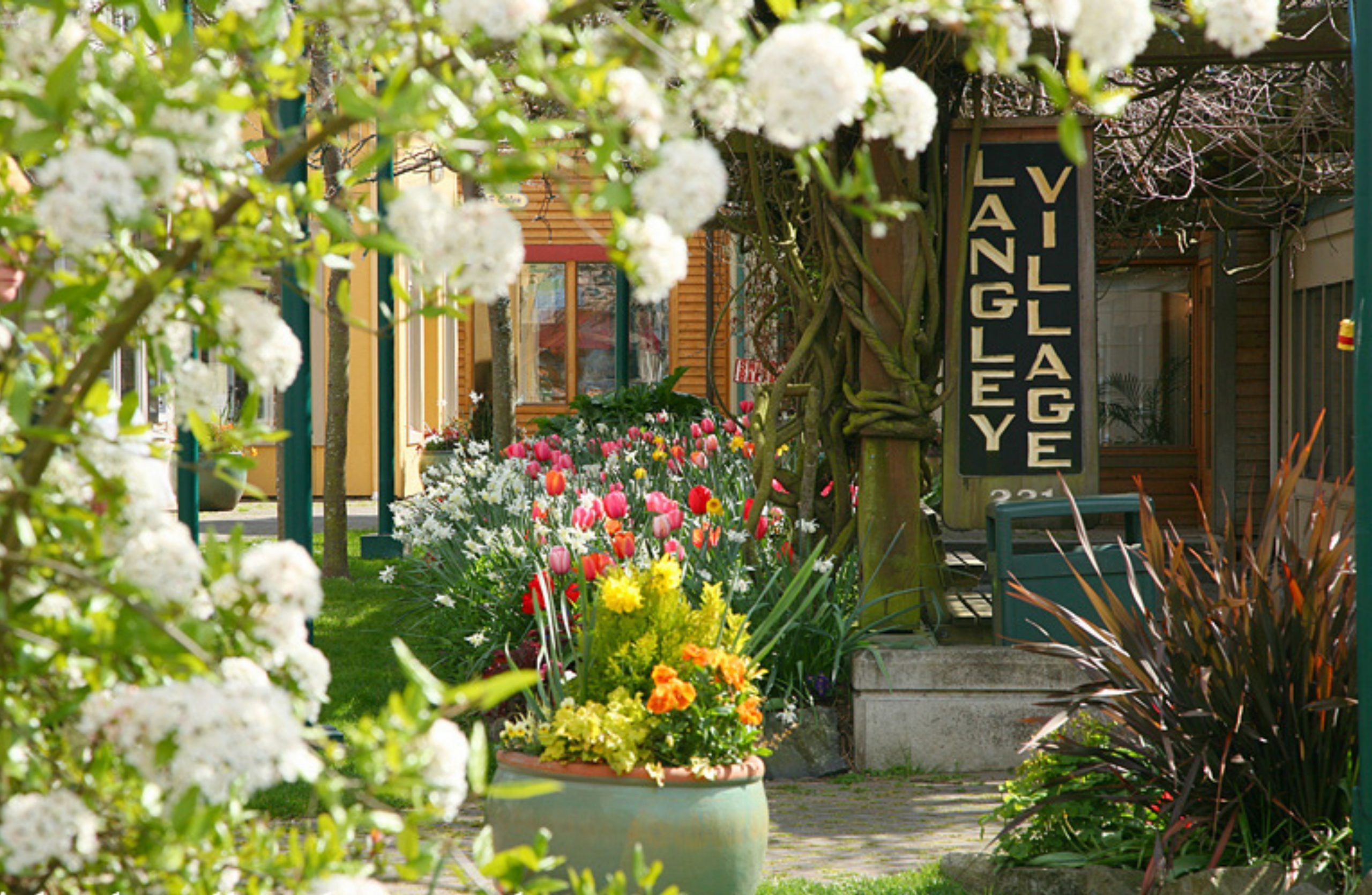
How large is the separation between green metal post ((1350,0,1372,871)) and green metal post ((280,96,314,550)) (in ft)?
11.0

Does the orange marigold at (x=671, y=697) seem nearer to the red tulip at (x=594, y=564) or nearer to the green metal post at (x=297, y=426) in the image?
the red tulip at (x=594, y=564)

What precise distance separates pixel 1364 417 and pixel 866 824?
7.41 feet

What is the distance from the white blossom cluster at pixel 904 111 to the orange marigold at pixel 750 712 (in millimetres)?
2361

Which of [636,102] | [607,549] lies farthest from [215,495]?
[636,102]

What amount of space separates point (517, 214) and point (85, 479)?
53.9ft

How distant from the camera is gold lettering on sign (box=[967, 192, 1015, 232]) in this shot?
552 cm

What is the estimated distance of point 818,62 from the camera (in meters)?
1.29

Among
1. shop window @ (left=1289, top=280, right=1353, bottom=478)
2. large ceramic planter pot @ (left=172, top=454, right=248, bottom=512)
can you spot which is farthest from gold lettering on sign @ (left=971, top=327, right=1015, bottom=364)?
large ceramic planter pot @ (left=172, top=454, right=248, bottom=512)

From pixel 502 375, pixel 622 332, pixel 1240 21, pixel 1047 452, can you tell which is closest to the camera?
pixel 1240 21

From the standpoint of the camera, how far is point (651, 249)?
4.71 ft

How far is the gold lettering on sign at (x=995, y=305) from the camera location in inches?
217

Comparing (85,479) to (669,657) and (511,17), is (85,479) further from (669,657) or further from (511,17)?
(669,657)

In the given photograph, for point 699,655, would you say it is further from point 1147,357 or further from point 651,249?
point 1147,357

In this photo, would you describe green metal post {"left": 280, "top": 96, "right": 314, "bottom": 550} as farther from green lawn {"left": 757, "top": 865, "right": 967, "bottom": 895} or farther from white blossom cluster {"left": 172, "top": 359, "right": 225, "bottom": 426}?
white blossom cluster {"left": 172, "top": 359, "right": 225, "bottom": 426}
